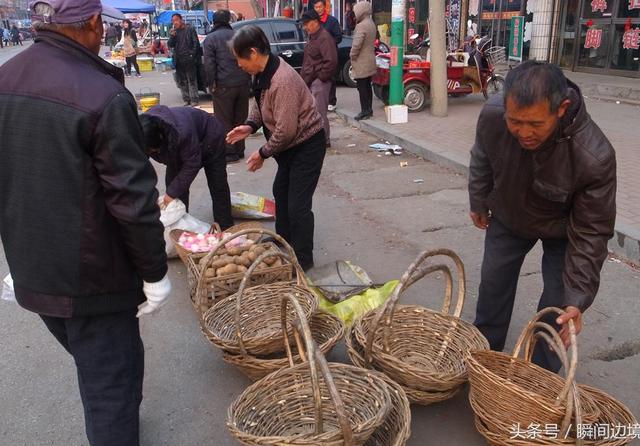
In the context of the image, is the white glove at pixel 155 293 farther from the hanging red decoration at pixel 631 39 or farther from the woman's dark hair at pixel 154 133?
the hanging red decoration at pixel 631 39

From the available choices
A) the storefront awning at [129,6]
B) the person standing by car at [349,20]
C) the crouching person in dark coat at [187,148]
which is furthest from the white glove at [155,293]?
the storefront awning at [129,6]

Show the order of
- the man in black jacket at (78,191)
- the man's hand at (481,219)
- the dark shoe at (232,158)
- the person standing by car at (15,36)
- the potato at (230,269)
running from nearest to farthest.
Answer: the man in black jacket at (78,191) → the man's hand at (481,219) → the potato at (230,269) → the dark shoe at (232,158) → the person standing by car at (15,36)

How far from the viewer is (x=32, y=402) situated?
2.65 meters

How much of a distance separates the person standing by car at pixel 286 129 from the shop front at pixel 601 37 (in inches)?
324

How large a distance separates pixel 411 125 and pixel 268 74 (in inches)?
205

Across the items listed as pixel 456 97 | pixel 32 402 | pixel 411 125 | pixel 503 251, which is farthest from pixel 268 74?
pixel 456 97

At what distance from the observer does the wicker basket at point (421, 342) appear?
2.29 metres

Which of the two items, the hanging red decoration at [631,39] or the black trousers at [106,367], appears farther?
the hanging red decoration at [631,39]

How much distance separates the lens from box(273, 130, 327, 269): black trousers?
363cm

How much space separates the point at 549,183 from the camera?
2.07 metres

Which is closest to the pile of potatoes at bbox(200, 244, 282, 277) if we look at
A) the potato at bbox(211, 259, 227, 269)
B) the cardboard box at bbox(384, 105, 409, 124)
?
the potato at bbox(211, 259, 227, 269)

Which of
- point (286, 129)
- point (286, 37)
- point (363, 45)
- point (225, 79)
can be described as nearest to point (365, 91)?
point (363, 45)

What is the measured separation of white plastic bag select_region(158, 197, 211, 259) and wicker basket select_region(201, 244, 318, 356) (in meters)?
1.19

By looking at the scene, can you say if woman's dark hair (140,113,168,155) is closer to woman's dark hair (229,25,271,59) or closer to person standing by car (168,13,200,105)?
woman's dark hair (229,25,271,59)
